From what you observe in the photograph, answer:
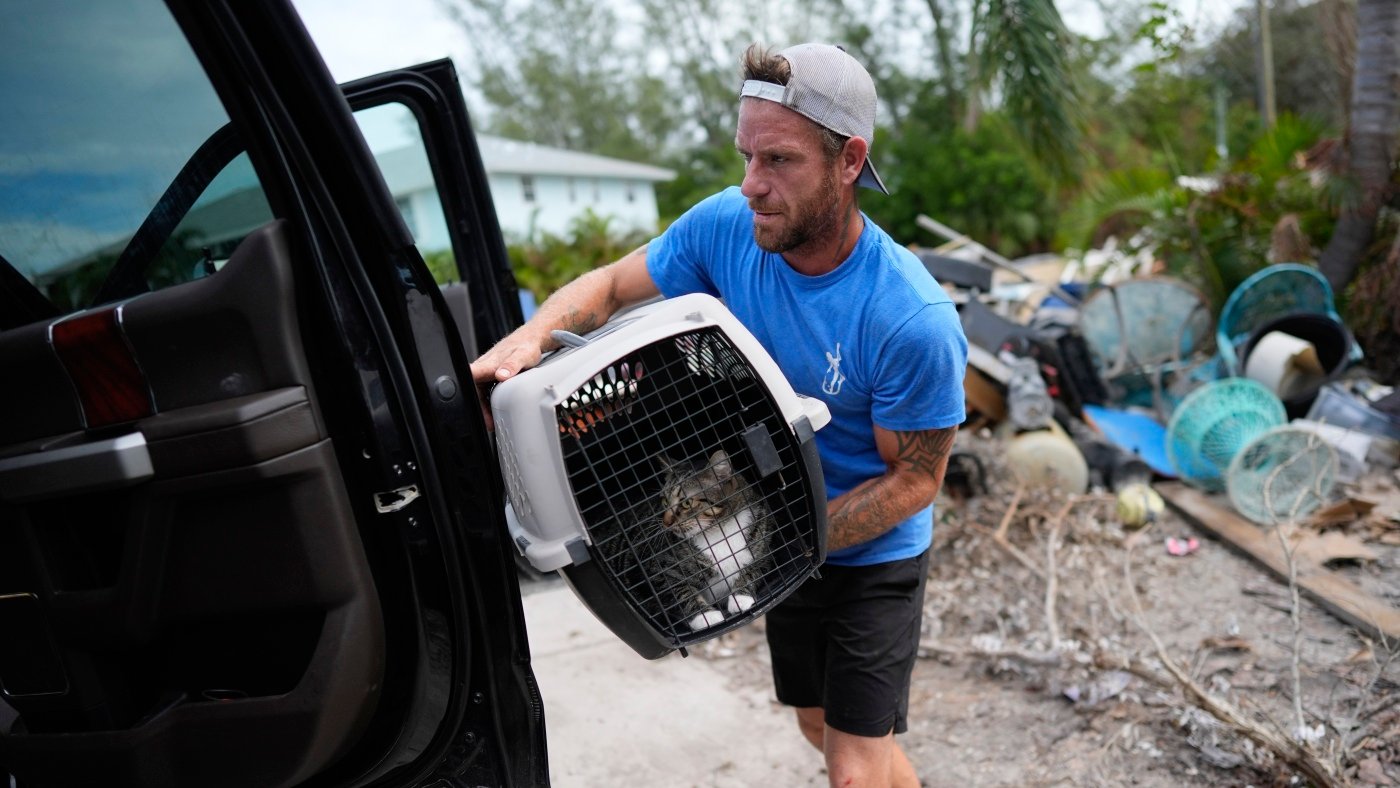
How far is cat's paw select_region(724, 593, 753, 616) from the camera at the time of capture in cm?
157

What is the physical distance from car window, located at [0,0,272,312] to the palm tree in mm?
7317

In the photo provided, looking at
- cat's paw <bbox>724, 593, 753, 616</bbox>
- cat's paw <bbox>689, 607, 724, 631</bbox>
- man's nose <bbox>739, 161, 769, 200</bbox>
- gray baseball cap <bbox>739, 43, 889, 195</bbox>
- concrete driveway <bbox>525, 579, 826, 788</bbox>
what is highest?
gray baseball cap <bbox>739, 43, 889, 195</bbox>

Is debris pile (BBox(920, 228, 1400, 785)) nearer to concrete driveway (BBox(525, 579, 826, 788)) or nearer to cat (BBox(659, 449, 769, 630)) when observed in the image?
concrete driveway (BBox(525, 579, 826, 788))

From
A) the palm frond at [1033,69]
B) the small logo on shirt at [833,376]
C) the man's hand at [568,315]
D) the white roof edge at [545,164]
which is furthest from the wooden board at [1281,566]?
the white roof edge at [545,164]

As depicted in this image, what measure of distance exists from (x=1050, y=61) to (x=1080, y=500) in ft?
10.8

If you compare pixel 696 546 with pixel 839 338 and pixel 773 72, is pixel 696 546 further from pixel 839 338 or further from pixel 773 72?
pixel 773 72

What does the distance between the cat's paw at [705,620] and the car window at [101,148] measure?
96 cm

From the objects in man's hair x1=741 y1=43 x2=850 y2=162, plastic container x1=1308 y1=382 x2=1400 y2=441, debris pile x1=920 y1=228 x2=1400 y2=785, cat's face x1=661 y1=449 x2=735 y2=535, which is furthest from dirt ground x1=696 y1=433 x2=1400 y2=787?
man's hair x1=741 y1=43 x2=850 y2=162

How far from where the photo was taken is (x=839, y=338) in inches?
76.0

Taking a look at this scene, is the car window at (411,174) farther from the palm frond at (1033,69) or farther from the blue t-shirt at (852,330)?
the palm frond at (1033,69)

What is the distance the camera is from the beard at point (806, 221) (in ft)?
6.07

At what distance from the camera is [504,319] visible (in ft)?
9.50

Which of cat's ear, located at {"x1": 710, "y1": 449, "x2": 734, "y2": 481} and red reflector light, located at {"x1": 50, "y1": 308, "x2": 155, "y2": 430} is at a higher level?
red reflector light, located at {"x1": 50, "y1": 308, "x2": 155, "y2": 430}

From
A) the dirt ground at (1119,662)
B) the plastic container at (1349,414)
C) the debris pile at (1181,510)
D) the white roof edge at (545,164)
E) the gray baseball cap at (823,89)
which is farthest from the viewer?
the white roof edge at (545,164)
